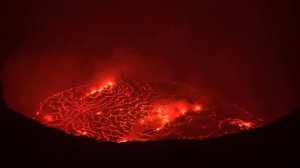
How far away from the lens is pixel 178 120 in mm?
4484

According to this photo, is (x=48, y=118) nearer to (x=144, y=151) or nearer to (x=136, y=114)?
(x=136, y=114)

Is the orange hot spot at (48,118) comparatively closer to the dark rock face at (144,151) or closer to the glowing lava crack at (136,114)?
the glowing lava crack at (136,114)

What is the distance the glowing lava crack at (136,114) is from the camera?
4180mm

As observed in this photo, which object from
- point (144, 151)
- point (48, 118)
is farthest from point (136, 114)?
point (144, 151)

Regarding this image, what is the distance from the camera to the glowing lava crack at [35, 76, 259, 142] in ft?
13.7

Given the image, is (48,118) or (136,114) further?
(136,114)

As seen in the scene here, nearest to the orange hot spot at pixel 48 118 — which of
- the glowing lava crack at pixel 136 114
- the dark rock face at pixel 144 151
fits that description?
the glowing lava crack at pixel 136 114

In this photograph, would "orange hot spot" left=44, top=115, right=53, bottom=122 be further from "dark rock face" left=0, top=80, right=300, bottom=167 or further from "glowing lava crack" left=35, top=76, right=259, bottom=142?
"dark rock face" left=0, top=80, right=300, bottom=167

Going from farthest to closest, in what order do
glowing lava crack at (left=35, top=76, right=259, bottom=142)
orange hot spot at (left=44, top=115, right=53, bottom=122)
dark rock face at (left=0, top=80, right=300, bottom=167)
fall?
orange hot spot at (left=44, top=115, right=53, bottom=122)
glowing lava crack at (left=35, top=76, right=259, bottom=142)
dark rock face at (left=0, top=80, right=300, bottom=167)

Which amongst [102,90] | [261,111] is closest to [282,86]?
[261,111]

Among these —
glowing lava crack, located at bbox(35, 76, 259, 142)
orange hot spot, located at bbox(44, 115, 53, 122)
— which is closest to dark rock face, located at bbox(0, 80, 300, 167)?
glowing lava crack, located at bbox(35, 76, 259, 142)

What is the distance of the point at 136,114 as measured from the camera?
4523mm

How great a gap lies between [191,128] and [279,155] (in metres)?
2.02

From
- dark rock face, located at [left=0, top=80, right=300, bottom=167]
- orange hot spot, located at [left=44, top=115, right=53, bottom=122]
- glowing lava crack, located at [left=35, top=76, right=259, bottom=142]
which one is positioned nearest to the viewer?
dark rock face, located at [left=0, top=80, right=300, bottom=167]
